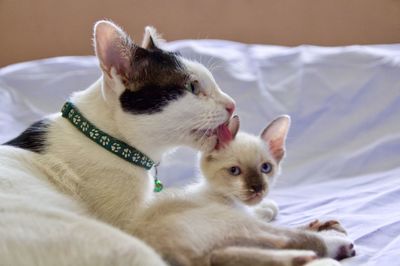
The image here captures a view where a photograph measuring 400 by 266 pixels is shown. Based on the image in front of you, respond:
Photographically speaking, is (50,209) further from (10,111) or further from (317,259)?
(10,111)

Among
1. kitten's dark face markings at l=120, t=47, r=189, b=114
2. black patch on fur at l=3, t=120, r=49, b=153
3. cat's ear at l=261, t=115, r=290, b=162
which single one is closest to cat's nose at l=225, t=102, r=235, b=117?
kitten's dark face markings at l=120, t=47, r=189, b=114

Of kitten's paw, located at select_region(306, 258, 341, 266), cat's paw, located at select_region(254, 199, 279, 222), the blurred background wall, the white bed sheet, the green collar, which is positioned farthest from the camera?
the blurred background wall

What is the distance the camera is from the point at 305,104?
2.07 meters

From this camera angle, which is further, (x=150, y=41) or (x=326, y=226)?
(x=150, y=41)

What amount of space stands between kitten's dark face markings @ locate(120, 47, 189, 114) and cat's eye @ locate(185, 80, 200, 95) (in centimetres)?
1

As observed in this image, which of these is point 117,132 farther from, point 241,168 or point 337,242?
point 337,242

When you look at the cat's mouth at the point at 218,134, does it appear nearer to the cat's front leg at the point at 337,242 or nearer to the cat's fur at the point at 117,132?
the cat's fur at the point at 117,132

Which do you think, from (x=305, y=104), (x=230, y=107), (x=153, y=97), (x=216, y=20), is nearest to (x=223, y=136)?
(x=230, y=107)

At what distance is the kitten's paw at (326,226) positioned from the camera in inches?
52.0

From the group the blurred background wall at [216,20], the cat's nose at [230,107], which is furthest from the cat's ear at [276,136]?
the blurred background wall at [216,20]

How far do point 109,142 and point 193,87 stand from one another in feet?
0.81

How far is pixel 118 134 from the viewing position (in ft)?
4.20

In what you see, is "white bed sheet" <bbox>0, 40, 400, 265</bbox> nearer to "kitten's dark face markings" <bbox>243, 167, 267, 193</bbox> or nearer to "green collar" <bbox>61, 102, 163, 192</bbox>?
"kitten's dark face markings" <bbox>243, 167, 267, 193</bbox>

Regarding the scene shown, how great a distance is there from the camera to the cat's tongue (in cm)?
135
